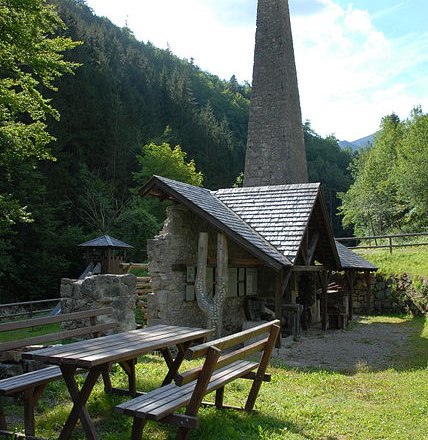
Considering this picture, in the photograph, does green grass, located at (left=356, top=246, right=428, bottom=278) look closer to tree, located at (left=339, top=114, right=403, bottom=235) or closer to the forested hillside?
the forested hillside

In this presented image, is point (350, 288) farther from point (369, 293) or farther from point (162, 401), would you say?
point (162, 401)

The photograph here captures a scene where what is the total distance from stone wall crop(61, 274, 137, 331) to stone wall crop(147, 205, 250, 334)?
1864 mm

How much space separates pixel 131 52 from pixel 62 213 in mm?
25817

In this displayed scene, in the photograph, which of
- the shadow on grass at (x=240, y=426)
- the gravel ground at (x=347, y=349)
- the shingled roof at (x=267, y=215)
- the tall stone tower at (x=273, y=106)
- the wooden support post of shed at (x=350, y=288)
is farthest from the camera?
the tall stone tower at (x=273, y=106)

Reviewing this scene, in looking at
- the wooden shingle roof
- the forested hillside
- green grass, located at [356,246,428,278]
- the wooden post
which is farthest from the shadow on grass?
green grass, located at [356,246,428,278]

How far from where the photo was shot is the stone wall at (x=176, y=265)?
10.5 m

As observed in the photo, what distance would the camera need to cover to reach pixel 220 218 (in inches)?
402

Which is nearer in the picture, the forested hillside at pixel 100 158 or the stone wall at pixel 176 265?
the stone wall at pixel 176 265

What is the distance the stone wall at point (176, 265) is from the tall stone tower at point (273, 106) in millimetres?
9319

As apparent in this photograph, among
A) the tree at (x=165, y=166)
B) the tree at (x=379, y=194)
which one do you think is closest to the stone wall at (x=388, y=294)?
the tree at (x=165, y=166)

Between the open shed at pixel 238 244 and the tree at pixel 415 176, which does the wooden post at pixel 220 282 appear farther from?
the tree at pixel 415 176

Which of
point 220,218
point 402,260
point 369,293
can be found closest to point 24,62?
point 220,218

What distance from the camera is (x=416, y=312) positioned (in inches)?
669

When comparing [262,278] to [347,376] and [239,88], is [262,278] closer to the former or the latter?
[347,376]
